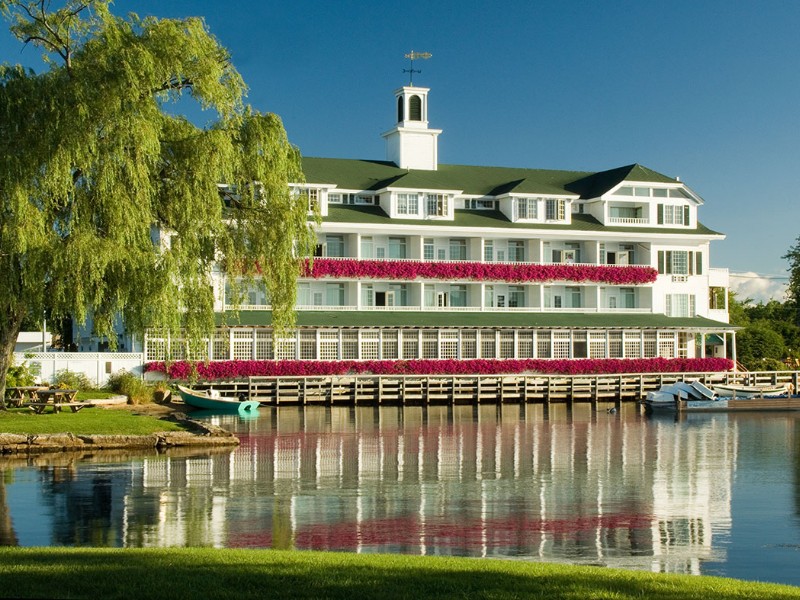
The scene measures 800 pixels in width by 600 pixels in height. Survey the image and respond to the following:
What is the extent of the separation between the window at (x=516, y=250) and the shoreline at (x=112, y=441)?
39402 mm

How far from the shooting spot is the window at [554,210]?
7375 cm

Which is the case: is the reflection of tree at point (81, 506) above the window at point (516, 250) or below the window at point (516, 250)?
below

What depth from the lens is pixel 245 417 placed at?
5053cm

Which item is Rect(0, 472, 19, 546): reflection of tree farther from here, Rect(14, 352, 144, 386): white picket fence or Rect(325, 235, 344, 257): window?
Rect(325, 235, 344, 257): window

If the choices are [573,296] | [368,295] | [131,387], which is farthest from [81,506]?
[573,296]

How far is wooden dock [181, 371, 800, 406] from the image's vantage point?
5956 centimetres

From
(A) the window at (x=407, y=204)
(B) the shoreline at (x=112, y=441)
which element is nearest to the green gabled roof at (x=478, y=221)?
(A) the window at (x=407, y=204)

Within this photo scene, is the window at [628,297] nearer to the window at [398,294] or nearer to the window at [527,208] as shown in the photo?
the window at [527,208]

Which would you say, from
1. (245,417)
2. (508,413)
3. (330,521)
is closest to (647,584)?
(330,521)

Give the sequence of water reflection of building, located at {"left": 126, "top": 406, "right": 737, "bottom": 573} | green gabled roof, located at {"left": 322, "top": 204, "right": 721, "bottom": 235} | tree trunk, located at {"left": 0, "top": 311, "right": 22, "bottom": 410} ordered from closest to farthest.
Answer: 1. water reflection of building, located at {"left": 126, "top": 406, "right": 737, "bottom": 573}
2. tree trunk, located at {"left": 0, "top": 311, "right": 22, "bottom": 410}
3. green gabled roof, located at {"left": 322, "top": 204, "right": 721, "bottom": 235}

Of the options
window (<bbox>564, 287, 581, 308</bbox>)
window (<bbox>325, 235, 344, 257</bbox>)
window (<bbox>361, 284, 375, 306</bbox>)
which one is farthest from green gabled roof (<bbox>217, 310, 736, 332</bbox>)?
window (<bbox>325, 235, 344, 257</bbox>)

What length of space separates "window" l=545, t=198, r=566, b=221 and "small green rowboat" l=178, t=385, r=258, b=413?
2807 cm

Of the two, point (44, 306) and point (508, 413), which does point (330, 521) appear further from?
point (508, 413)

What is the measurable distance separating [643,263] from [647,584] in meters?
63.1
